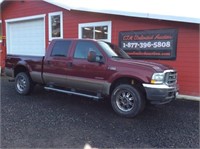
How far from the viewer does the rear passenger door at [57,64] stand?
7.30 metres

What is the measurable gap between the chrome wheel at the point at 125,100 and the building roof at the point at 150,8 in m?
3.57

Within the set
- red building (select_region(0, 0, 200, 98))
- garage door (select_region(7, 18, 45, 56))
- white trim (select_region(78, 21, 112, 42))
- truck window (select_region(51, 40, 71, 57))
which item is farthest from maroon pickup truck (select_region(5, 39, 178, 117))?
garage door (select_region(7, 18, 45, 56))

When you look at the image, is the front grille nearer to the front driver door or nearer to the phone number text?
the front driver door

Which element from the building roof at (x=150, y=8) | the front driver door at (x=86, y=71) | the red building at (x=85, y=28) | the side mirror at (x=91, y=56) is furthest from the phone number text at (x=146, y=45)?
the side mirror at (x=91, y=56)

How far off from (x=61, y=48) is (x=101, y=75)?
186 cm

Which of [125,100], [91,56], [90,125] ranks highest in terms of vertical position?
[91,56]

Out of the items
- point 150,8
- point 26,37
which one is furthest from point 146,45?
point 26,37

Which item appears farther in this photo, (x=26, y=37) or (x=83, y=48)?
(x=26, y=37)

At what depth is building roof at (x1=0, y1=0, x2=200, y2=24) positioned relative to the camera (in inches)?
323

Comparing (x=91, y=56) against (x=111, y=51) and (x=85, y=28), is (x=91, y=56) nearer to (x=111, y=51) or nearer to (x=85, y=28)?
(x=111, y=51)

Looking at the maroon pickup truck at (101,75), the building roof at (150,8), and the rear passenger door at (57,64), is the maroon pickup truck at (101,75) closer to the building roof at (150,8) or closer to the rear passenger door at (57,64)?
the rear passenger door at (57,64)

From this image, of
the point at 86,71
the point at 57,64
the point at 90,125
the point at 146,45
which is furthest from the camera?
the point at 146,45

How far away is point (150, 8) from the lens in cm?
976

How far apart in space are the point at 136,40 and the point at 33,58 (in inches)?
161
